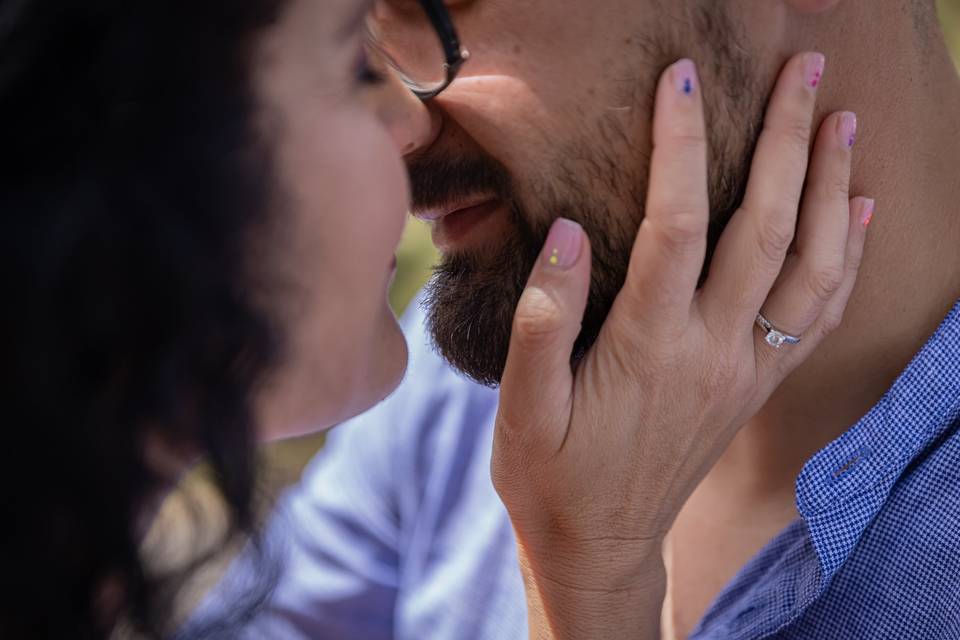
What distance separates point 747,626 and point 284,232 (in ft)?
3.58

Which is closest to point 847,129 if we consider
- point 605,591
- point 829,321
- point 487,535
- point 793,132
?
point 793,132

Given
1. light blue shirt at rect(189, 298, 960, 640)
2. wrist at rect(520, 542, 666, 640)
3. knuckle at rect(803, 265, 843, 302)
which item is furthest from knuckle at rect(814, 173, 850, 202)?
wrist at rect(520, 542, 666, 640)

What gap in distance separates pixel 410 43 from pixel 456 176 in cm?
24

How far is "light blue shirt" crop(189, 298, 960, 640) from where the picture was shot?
5.96ft

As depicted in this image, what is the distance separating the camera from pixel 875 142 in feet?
6.43

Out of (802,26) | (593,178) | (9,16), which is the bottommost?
(593,178)

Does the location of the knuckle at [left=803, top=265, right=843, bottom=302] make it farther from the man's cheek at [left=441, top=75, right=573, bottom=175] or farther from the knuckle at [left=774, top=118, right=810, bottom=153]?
the man's cheek at [left=441, top=75, right=573, bottom=175]

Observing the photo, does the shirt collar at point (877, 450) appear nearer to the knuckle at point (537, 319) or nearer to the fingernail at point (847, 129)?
the fingernail at point (847, 129)

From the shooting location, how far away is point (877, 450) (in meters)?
1.89

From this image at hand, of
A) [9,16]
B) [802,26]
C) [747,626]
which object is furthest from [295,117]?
[747,626]

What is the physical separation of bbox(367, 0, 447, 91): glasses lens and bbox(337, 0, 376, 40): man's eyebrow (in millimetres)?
488

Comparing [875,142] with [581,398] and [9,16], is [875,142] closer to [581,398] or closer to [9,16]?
[581,398]

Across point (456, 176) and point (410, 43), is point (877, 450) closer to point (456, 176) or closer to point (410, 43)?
point (456, 176)

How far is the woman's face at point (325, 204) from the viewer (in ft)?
4.24
